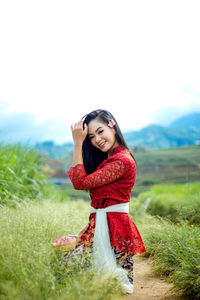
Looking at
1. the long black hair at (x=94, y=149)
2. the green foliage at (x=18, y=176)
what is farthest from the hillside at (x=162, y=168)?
the long black hair at (x=94, y=149)

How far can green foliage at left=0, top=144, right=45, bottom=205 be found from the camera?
5.17m

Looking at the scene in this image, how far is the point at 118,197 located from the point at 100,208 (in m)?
0.17

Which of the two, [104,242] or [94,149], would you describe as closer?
[104,242]

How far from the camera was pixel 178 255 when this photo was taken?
115 inches

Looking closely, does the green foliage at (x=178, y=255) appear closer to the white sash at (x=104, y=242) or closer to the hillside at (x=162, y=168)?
the white sash at (x=104, y=242)

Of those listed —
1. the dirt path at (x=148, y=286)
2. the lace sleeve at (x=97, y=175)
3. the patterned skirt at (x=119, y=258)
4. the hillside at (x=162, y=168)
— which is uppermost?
the lace sleeve at (x=97, y=175)

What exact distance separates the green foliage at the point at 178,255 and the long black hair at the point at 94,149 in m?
1.06

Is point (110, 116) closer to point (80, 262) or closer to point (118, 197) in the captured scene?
point (118, 197)

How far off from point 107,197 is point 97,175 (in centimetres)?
22

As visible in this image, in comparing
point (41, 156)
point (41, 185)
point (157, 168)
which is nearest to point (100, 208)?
point (41, 185)

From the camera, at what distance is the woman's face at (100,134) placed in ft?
8.56

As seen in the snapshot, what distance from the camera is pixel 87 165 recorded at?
2797 millimetres

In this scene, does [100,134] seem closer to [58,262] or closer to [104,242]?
[104,242]

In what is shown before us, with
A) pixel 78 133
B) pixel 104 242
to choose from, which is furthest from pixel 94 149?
pixel 104 242
